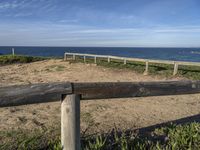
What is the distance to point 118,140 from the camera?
418 centimetres

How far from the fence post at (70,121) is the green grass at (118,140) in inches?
24.0

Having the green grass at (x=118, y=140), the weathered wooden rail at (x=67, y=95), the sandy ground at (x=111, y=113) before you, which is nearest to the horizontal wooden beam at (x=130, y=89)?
the weathered wooden rail at (x=67, y=95)

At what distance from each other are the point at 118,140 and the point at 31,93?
180 centimetres

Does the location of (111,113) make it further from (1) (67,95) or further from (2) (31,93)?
(2) (31,93)

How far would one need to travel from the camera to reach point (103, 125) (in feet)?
18.3

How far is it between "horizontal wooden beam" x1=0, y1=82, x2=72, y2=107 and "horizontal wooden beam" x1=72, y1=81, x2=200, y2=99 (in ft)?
0.53

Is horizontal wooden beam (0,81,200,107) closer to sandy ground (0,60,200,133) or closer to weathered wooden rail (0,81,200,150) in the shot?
weathered wooden rail (0,81,200,150)

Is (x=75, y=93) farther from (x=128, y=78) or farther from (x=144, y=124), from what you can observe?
(x=128, y=78)

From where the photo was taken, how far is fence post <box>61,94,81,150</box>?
118 inches

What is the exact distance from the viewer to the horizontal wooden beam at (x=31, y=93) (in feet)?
9.04

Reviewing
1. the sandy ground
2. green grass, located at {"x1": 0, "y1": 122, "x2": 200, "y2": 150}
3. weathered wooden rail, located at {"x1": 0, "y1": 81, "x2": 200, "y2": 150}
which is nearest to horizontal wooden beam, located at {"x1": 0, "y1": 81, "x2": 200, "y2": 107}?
weathered wooden rail, located at {"x1": 0, "y1": 81, "x2": 200, "y2": 150}

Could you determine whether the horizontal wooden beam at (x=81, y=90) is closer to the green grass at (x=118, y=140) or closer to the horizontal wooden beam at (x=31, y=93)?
Answer: the horizontal wooden beam at (x=31, y=93)

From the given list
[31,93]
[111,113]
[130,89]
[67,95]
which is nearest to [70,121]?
[67,95]

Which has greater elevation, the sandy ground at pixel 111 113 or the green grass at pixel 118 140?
the green grass at pixel 118 140
